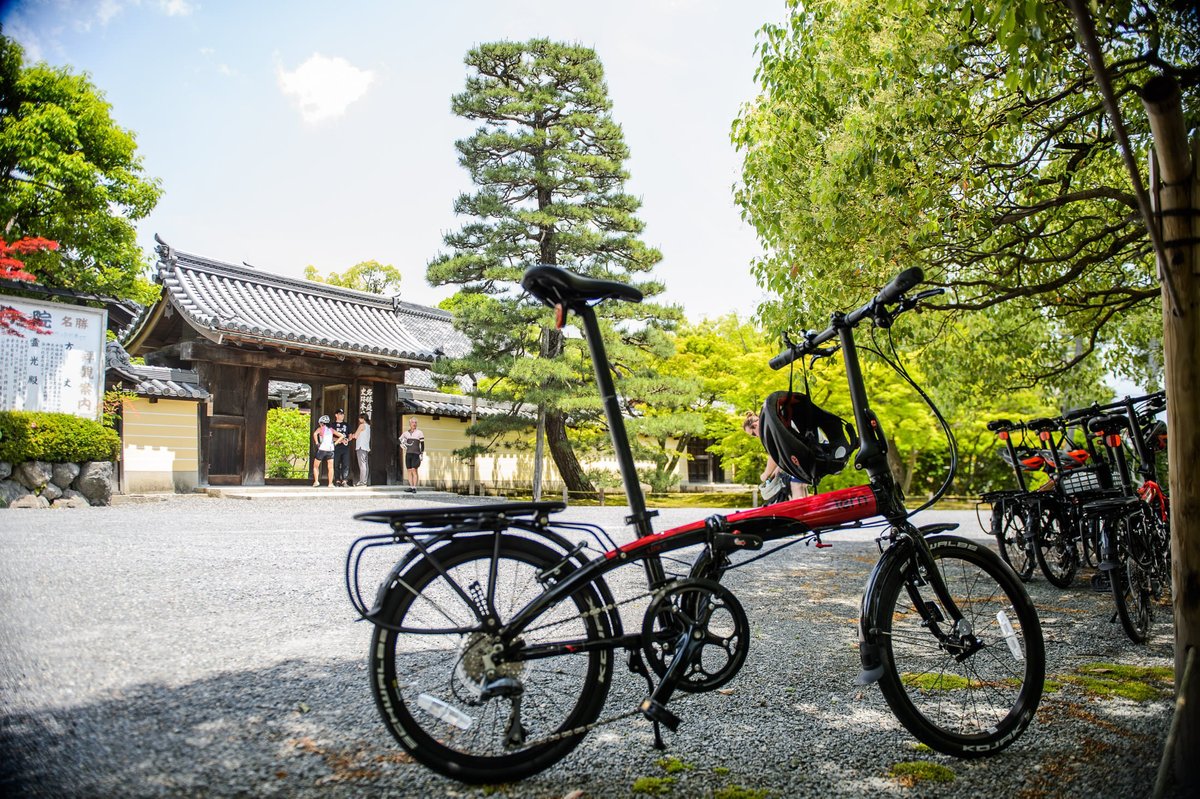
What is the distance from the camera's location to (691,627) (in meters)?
2.07

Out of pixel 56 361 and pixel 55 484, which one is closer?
pixel 55 484

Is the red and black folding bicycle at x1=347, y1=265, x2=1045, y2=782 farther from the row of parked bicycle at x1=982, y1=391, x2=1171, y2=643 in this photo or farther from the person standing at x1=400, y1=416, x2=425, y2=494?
the person standing at x1=400, y1=416, x2=425, y2=494

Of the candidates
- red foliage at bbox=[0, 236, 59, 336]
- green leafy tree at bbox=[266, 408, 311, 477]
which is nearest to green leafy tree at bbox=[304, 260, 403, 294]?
green leafy tree at bbox=[266, 408, 311, 477]

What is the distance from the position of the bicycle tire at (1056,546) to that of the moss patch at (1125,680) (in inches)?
82.0

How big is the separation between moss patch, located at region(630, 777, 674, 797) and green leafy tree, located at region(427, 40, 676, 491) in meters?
11.1

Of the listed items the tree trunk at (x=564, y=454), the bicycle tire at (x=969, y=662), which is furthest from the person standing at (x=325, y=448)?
the bicycle tire at (x=969, y=662)

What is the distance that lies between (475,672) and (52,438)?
9895 millimetres

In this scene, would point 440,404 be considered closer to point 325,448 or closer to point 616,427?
point 325,448

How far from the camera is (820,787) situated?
75.9 inches

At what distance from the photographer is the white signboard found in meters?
9.12

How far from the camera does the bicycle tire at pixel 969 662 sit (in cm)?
208

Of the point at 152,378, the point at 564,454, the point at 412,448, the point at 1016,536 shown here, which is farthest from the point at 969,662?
the point at 412,448

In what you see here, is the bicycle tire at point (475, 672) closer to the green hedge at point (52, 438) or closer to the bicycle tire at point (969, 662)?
the bicycle tire at point (969, 662)

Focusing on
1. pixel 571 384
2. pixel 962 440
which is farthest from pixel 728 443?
pixel 962 440
